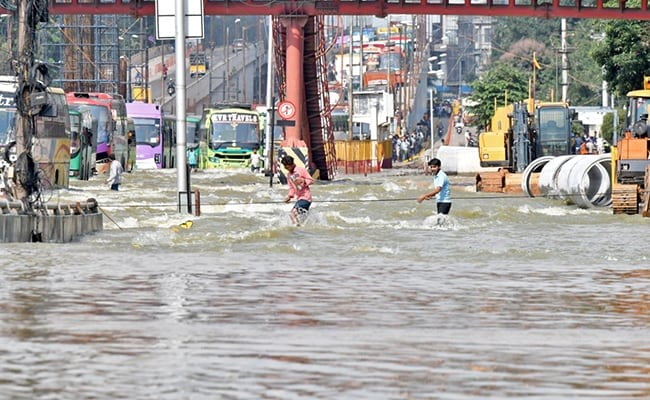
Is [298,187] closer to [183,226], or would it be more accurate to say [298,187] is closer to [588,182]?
[183,226]

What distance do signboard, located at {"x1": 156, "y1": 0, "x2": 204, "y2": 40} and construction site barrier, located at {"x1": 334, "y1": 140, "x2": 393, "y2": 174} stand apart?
143 ft

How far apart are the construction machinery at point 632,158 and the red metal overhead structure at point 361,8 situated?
24.0m

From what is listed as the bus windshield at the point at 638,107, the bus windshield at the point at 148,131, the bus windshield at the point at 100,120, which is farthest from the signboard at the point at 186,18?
the bus windshield at the point at 148,131

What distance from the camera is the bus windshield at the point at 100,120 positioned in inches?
2346

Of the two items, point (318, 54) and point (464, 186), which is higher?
point (318, 54)

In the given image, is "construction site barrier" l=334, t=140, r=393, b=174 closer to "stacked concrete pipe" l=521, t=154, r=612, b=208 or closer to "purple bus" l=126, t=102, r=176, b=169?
"purple bus" l=126, t=102, r=176, b=169

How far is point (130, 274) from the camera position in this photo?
1855 centimetres

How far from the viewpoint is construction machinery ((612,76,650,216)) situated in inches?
1362

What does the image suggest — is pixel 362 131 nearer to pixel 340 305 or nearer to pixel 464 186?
pixel 464 186

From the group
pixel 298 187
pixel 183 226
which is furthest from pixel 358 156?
pixel 298 187

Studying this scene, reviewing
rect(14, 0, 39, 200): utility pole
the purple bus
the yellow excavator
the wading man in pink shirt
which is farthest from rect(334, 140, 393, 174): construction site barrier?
rect(14, 0, 39, 200): utility pole

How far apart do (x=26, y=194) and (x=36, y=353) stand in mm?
13439

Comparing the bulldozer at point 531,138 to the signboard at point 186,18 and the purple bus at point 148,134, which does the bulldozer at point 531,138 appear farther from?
the signboard at point 186,18

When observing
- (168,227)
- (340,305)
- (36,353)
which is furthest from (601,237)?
(36,353)
